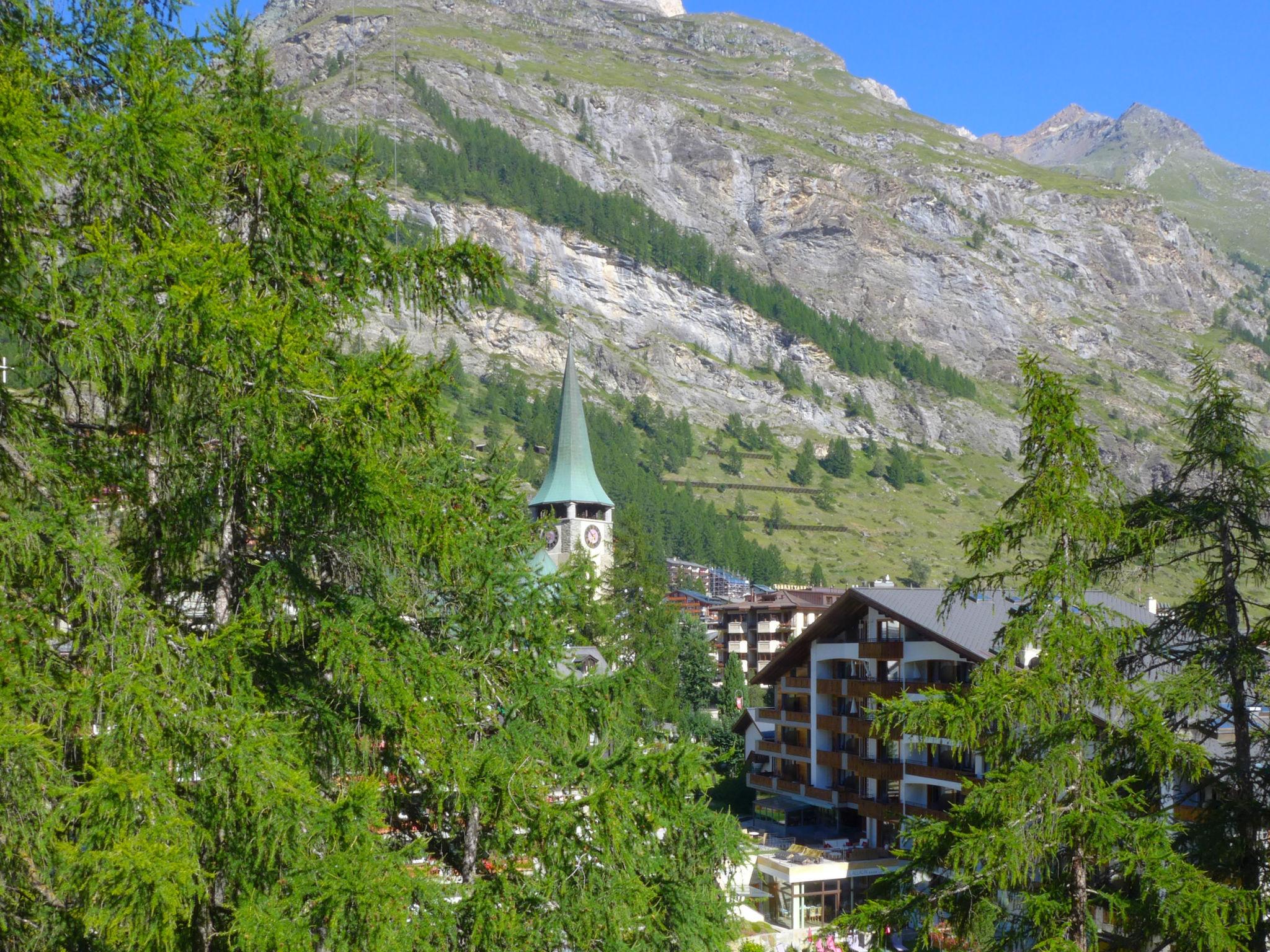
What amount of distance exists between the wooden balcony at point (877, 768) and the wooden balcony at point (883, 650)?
11.1ft

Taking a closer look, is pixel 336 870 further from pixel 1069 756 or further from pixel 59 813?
pixel 1069 756

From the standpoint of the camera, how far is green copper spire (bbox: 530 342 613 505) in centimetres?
10012

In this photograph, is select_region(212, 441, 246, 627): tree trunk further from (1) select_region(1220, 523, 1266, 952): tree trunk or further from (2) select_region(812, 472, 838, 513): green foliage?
(2) select_region(812, 472, 838, 513): green foliage

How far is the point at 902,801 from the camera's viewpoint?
34719mm

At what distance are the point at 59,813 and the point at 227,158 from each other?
4.92 m

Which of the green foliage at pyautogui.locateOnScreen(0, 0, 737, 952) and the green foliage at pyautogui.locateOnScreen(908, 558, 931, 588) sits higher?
the green foliage at pyautogui.locateOnScreen(908, 558, 931, 588)

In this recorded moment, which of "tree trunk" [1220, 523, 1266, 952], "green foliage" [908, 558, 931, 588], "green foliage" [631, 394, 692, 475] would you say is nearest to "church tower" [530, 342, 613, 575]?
"green foliage" [908, 558, 931, 588]

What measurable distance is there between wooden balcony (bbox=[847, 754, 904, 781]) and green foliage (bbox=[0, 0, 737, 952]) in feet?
89.4

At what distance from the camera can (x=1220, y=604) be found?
12.3m

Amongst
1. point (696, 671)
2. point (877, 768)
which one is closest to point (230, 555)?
point (877, 768)

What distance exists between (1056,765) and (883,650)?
2717 cm

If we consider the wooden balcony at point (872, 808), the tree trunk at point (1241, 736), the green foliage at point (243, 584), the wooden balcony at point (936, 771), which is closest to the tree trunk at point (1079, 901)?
the tree trunk at point (1241, 736)

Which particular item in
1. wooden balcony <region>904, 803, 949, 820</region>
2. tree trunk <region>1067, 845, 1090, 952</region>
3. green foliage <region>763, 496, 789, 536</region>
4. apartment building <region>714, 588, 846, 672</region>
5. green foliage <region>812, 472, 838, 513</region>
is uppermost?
green foliage <region>812, 472, 838, 513</region>

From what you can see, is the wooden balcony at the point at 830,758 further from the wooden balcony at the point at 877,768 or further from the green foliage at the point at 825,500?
the green foliage at the point at 825,500
